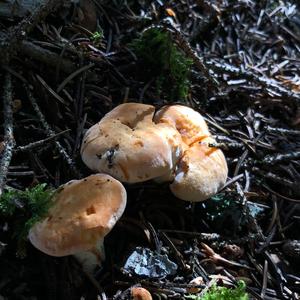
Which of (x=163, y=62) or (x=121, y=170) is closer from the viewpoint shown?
(x=121, y=170)

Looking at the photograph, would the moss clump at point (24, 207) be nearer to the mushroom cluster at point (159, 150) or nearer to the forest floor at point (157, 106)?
the forest floor at point (157, 106)

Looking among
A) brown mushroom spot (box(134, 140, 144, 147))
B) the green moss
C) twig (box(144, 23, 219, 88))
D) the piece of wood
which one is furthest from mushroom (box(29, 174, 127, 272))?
the piece of wood

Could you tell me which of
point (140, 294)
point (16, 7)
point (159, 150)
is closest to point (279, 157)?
point (159, 150)

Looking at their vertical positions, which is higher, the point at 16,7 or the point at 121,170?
the point at 16,7

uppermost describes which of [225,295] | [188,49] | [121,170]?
[188,49]

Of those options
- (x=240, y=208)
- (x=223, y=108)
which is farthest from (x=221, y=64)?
(x=240, y=208)

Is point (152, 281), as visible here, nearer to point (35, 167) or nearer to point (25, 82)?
point (35, 167)

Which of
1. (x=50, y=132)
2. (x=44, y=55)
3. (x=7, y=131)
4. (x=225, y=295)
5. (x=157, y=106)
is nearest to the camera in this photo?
(x=225, y=295)

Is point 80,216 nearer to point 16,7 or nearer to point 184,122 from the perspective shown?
point 184,122
